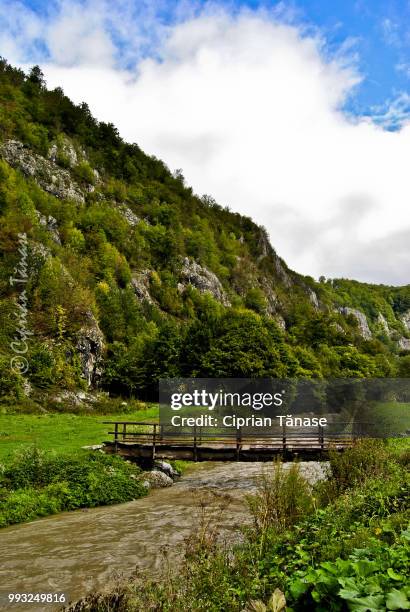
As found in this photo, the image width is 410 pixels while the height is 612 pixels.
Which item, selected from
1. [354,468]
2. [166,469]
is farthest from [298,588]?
[166,469]

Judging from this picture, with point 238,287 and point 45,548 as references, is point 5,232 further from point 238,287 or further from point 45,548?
point 238,287

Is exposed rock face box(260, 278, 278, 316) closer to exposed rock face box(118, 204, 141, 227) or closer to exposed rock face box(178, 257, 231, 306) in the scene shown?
exposed rock face box(178, 257, 231, 306)

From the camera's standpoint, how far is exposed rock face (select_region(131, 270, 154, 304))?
3445 inches

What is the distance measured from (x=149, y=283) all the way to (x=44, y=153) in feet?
117

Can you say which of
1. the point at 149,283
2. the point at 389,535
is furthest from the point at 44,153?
the point at 389,535

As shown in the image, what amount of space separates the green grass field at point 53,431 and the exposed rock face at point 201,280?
64.6m

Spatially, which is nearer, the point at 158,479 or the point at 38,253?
the point at 158,479

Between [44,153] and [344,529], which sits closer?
[344,529]

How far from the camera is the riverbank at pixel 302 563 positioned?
14.7ft

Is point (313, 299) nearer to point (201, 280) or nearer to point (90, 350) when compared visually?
point (201, 280)

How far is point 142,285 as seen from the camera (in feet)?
299

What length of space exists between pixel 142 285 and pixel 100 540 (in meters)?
78.1

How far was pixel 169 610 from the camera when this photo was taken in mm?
6289

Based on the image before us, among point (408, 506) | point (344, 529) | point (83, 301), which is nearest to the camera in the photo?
point (344, 529)
